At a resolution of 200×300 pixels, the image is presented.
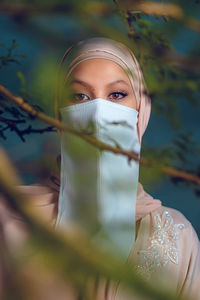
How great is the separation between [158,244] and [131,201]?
0.51 ft

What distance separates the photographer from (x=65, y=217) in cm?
96

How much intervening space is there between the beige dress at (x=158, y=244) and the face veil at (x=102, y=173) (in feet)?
0.21

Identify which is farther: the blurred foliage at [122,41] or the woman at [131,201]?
the woman at [131,201]

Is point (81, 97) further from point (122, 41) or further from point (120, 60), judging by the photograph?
point (122, 41)

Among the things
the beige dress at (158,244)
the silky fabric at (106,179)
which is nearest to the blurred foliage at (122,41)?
the silky fabric at (106,179)

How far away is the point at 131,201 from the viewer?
97cm

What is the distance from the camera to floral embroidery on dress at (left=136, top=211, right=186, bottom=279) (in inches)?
38.4

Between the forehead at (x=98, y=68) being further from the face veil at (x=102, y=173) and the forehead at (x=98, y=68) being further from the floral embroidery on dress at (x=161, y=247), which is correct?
the floral embroidery on dress at (x=161, y=247)

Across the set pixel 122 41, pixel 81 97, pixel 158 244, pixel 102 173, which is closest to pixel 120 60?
pixel 81 97

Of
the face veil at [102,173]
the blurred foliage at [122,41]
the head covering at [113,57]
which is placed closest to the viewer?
the blurred foliage at [122,41]

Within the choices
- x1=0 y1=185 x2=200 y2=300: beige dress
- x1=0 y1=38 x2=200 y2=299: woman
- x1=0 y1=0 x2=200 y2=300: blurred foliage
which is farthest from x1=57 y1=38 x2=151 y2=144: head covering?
x1=0 y1=0 x2=200 y2=300: blurred foliage

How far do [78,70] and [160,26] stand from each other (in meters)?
0.66

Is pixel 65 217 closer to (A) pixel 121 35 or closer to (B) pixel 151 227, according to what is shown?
(B) pixel 151 227

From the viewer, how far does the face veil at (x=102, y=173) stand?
0.89m
